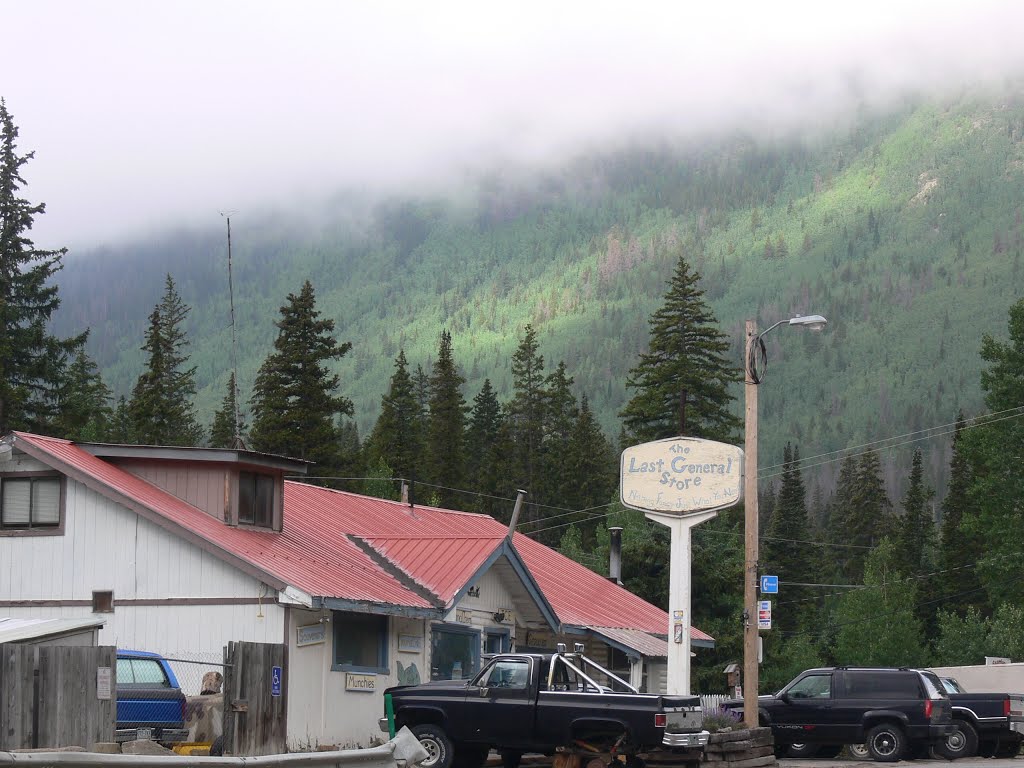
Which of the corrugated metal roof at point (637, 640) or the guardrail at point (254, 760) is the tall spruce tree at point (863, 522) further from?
the guardrail at point (254, 760)

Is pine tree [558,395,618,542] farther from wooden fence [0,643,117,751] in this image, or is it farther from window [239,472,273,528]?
wooden fence [0,643,117,751]

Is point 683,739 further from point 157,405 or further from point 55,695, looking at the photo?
point 157,405

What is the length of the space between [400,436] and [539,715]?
2972 inches

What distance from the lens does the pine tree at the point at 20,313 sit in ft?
199

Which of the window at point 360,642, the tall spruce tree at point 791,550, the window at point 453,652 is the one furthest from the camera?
the tall spruce tree at point 791,550

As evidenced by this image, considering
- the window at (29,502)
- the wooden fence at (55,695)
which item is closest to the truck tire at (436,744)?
the wooden fence at (55,695)

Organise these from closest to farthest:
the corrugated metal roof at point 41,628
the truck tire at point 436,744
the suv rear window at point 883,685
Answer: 1. the corrugated metal roof at point 41,628
2. the truck tire at point 436,744
3. the suv rear window at point 883,685

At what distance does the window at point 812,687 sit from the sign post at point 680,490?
370cm

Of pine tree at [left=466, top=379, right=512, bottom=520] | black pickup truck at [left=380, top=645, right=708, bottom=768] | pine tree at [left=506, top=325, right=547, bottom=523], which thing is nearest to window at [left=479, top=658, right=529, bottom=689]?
black pickup truck at [left=380, top=645, right=708, bottom=768]

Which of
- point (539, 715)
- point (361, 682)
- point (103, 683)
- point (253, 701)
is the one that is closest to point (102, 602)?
point (361, 682)

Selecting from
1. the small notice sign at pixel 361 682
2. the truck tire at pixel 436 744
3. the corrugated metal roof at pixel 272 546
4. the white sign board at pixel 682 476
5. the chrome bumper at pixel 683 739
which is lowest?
the truck tire at pixel 436 744

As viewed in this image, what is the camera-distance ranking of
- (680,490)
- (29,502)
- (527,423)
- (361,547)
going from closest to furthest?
1. (29,502)
2. (680,490)
3. (361,547)
4. (527,423)

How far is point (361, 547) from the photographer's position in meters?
32.7

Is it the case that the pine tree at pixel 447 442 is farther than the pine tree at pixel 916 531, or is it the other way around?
the pine tree at pixel 916 531
